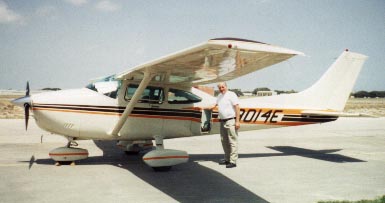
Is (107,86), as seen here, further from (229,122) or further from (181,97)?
(229,122)

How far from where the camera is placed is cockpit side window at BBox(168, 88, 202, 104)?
7605mm

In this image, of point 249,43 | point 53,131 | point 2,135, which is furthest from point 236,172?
point 2,135

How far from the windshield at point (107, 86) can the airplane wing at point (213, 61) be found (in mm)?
302

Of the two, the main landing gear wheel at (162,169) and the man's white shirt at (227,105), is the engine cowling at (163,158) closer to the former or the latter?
the main landing gear wheel at (162,169)

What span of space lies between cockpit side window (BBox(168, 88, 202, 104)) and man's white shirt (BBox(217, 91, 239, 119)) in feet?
6.74

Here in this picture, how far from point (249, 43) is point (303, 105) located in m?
5.45

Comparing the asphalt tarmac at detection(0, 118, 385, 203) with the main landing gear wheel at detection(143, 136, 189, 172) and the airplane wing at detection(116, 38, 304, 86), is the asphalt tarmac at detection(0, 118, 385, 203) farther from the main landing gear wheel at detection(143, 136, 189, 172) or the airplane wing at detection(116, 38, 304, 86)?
the airplane wing at detection(116, 38, 304, 86)

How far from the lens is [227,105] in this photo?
18.6ft

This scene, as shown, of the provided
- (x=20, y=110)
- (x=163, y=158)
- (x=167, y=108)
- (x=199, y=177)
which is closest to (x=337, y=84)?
(x=167, y=108)

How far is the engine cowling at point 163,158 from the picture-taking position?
6781 mm

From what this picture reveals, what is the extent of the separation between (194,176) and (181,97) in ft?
6.83

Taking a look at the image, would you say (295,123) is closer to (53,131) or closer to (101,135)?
(101,135)

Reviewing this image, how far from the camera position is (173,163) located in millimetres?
→ 6941

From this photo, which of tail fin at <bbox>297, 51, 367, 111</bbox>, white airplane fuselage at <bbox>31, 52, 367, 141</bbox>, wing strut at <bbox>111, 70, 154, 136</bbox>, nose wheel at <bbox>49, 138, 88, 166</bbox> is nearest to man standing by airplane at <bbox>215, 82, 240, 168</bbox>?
wing strut at <bbox>111, 70, 154, 136</bbox>
